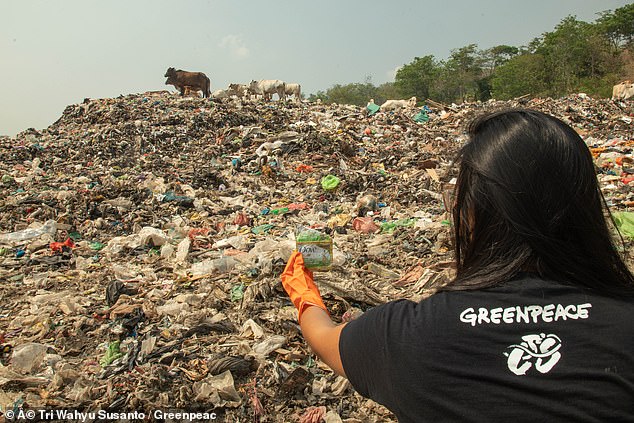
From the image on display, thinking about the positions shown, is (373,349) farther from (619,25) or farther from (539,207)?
(619,25)

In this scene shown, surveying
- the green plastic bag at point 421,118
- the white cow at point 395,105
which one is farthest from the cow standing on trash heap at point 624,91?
the green plastic bag at point 421,118

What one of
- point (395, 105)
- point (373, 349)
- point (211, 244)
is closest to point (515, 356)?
point (373, 349)

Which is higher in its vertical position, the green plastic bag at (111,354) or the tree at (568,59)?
the tree at (568,59)

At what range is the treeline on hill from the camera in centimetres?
2559

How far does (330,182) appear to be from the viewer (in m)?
7.08

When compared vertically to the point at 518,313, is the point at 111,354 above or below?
below

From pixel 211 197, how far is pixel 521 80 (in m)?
26.2

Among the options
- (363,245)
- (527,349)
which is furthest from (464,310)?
(363,245)

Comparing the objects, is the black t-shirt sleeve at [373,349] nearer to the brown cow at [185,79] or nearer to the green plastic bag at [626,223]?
the green plastic bag at [626,223]

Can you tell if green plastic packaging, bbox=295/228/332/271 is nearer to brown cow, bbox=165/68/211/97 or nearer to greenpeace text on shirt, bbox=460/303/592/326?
greenpeace text on shirt, bbox=460/303/592/326

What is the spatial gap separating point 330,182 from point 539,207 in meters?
6.19

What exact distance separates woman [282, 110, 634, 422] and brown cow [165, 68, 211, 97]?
1743 centimetres

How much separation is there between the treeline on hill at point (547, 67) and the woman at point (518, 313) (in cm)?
2536

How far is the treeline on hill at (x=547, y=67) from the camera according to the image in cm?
2559
